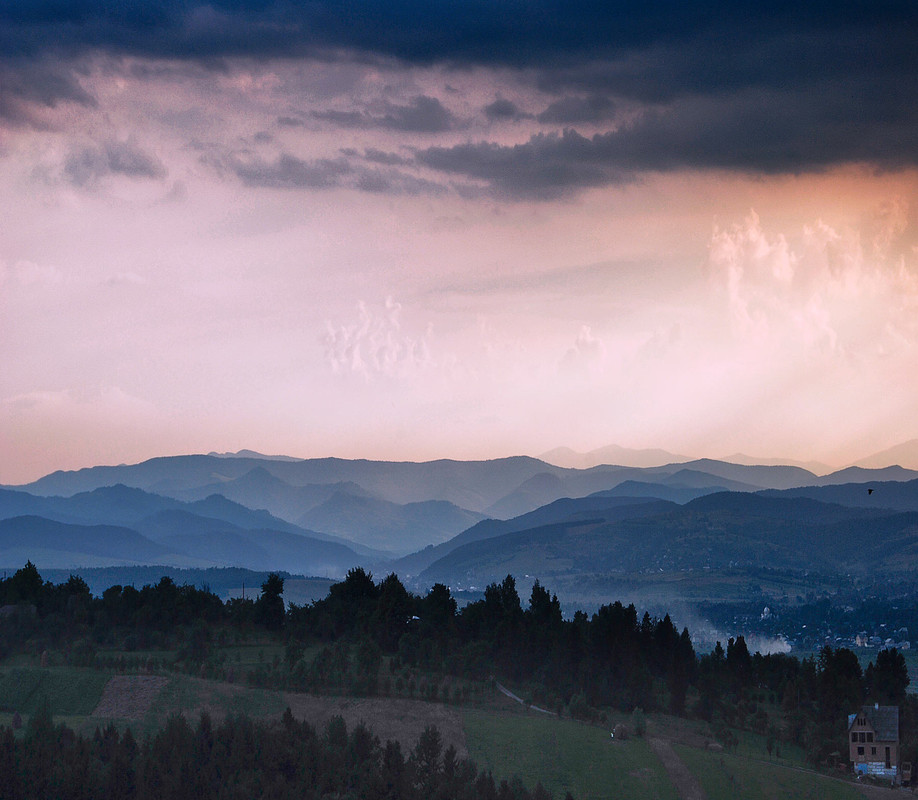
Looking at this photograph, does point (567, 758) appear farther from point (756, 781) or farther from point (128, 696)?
point (128, 696)

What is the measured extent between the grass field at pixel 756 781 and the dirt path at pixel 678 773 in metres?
0.59

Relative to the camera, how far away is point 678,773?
114 metres

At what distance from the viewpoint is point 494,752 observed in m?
116

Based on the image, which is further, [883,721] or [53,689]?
[53,689]

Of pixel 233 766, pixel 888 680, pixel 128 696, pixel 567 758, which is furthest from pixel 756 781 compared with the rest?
pixel 128 696

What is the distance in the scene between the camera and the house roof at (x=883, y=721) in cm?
12256

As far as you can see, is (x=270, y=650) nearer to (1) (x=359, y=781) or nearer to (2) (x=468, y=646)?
(2) (x=468, y=646)

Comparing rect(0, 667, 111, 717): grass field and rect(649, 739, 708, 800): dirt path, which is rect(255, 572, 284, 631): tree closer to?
rect(0, 667, 111, 717): grass field

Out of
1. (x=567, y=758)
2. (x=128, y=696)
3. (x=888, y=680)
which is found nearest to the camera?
(x=567, y=758)

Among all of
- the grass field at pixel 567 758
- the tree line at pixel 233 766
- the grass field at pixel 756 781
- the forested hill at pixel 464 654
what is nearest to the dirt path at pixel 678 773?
the grass field at pixel 756 781

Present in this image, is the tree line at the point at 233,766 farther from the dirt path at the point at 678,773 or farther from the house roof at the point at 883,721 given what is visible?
the house roof at the point at 883,721

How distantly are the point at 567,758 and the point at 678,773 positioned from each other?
10462 mm

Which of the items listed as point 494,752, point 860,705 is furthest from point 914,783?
point 494,752

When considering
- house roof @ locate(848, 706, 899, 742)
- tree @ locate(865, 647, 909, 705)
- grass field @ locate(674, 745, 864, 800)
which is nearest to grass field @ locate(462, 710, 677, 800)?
grass field @ locate(674, 745, 864, 800)
